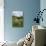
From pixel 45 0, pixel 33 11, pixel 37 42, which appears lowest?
pixel 37 42

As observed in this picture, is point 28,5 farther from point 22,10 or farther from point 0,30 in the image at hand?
point 0,30

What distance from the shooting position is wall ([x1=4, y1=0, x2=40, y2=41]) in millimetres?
4812

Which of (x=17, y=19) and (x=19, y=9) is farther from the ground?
(x=19, y=9)

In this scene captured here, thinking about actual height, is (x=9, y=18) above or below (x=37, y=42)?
above

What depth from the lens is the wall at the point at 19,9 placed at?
15.8 ft

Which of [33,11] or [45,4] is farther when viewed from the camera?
[33,11]

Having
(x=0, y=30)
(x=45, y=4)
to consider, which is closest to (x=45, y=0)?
(x=45, y=4)

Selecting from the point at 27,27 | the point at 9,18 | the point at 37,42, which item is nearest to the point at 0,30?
the point at 9,18

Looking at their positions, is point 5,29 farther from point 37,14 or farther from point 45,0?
point 45,0

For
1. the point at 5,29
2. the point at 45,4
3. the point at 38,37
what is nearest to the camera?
the point at 38,37

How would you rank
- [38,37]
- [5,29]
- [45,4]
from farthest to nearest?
[5,29] < [45,4] < [38,37]

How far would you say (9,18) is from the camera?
4.84 meters

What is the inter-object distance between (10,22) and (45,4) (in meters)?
1.42

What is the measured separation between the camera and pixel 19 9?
15.9ft
